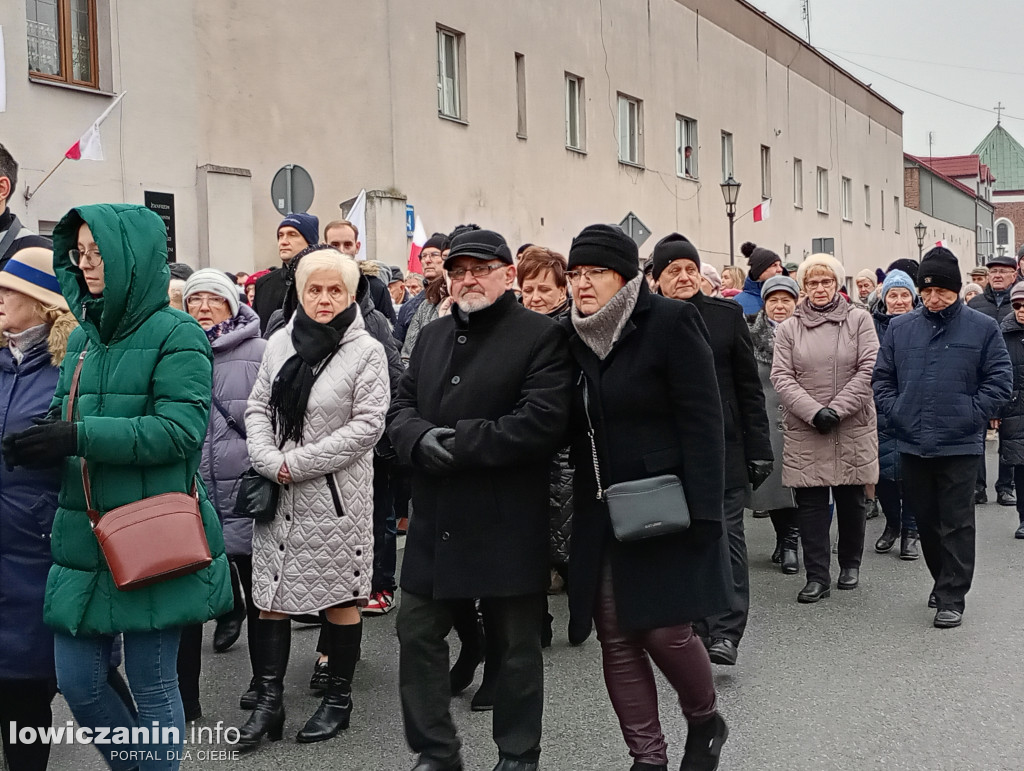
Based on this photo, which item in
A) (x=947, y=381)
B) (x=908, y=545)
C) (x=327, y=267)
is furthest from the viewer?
(x=908, y=545)

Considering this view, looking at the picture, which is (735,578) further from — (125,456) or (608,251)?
(125,456)

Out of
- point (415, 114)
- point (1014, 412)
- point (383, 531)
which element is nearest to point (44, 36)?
point (415, 114)

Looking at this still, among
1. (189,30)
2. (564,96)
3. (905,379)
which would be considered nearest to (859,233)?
(564,96)

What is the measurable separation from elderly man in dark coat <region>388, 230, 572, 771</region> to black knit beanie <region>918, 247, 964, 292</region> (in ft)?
11.2

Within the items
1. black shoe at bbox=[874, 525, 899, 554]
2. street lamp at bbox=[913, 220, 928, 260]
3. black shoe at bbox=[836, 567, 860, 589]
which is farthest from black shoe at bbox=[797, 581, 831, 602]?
street lamp at bbox=[913, 220, 928, 260]

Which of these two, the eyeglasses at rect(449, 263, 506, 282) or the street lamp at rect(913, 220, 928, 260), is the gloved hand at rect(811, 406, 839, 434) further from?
the street lamp at rect(913, 220, 928, 260)

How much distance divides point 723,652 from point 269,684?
2236mm

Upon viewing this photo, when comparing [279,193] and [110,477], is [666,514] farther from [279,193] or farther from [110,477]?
[279,193]

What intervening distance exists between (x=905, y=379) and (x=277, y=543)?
403 cm

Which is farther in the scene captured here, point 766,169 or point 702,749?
point 766,169

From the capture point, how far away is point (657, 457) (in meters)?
4.23

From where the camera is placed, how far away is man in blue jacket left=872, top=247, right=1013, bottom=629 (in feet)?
22.3

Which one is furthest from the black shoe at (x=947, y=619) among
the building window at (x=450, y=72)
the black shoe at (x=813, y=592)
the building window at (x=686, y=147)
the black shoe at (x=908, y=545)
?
the building window at (x=686, y=147)

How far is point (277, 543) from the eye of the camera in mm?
5035
